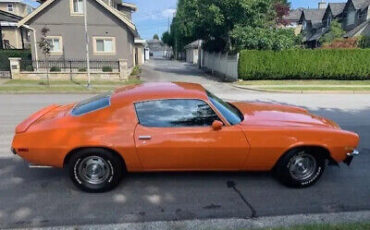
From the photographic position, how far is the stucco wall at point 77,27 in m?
21.3

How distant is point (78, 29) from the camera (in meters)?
21.7

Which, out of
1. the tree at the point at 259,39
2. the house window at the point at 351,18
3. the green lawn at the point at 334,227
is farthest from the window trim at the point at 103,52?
the house window at the point at 351,18

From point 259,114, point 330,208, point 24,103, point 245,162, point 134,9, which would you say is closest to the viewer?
point 330,208

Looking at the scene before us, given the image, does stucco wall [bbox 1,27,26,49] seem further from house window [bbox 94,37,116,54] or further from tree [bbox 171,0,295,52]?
tree [bbox 171,0,295,52]

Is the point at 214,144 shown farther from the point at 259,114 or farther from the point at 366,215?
the point at 366,215

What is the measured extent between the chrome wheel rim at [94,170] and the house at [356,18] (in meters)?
32.4

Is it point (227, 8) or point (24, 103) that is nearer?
point (24, 103)

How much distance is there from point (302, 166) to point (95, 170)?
2703mm

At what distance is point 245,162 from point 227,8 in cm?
1768

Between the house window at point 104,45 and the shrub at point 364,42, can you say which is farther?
the shrub at point 364,42

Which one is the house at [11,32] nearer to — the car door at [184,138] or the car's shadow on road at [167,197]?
the car's shadow on road at [167,197]

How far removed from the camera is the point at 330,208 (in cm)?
360

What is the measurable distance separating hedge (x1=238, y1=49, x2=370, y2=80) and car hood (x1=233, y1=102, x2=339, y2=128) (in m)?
14.3

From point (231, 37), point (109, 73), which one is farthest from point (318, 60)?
point (109, 73)
